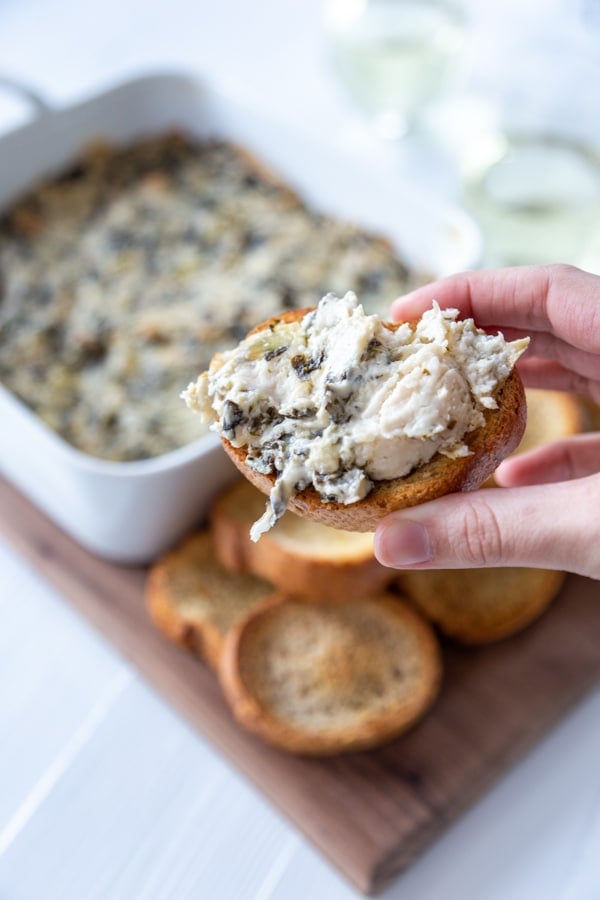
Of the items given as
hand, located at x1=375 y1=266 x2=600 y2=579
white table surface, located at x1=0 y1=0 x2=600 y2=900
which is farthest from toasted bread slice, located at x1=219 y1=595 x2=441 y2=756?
hand, located at x1=375 y1=266 x2=600 y2=579

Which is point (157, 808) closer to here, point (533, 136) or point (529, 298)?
point (529, 298)

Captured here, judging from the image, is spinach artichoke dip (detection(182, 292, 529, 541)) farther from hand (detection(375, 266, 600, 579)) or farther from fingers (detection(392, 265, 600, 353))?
fingers (detection(392, 265, 600, 353))

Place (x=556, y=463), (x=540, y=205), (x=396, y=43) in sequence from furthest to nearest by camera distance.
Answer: (x=396, y=43) → (x=540, y=205) → (x=556, y=463)

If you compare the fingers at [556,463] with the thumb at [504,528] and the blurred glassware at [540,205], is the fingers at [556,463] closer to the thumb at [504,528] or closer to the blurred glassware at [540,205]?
the thumb at [504,528]

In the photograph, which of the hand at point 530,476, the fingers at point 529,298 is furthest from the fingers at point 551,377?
the fingers at point 529,298

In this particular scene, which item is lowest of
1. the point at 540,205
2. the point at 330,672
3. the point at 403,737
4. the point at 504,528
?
the point at 403,737

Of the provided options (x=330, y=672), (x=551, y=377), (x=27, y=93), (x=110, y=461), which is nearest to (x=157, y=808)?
(x=330, y=672)

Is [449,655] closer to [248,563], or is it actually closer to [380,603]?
[380,603]

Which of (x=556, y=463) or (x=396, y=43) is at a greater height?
(x=396, y=43)
